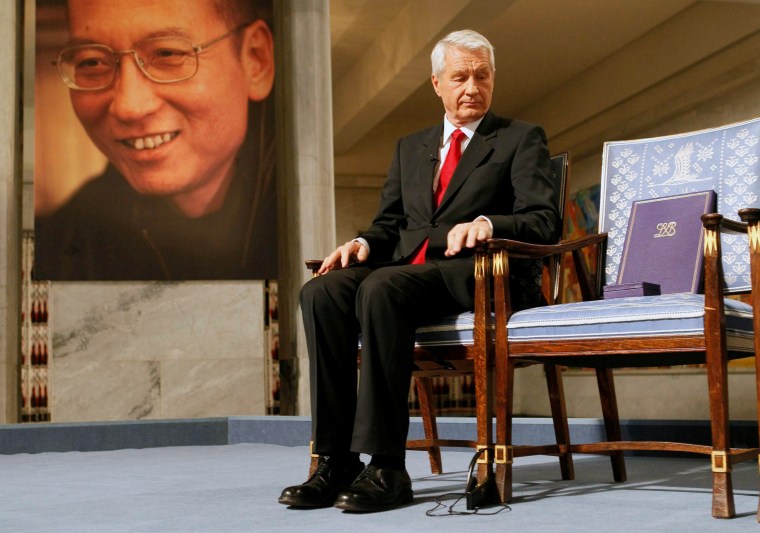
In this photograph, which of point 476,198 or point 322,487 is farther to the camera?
point 476,198

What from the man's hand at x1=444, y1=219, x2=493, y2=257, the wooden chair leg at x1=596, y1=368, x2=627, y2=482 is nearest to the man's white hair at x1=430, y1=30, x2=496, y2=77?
the man's hand at x1=444, y1=219, x2=493, y2=257

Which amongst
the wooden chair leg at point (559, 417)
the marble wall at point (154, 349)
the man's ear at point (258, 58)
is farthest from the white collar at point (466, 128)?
the man's ear at point (258, 58)

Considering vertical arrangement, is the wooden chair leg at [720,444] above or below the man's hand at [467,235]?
below

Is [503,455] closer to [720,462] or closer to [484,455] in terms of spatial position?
[484,455]

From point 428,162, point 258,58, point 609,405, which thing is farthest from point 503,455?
A: point 258,58

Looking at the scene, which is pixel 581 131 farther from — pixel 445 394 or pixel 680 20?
pixel 445 394

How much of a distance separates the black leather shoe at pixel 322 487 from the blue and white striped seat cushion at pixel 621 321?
49 centimetres

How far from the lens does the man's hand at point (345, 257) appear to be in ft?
10.3

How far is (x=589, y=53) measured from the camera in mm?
11664

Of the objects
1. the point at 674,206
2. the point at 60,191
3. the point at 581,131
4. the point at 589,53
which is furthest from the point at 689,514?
the point at 581,131

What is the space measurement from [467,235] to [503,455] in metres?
0.63

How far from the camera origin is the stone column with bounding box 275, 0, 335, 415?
21.7 ft

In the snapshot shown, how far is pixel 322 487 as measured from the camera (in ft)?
8.87

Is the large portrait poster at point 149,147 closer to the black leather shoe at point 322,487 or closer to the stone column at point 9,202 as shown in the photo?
the stone column at point 9,202
